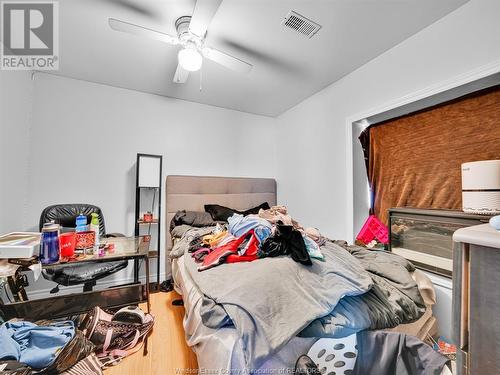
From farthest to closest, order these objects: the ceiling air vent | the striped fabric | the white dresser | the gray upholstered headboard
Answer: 1. the gray upholstered headboard
2. the ceiling air vent
3. the striped fabric
4. the white dresser

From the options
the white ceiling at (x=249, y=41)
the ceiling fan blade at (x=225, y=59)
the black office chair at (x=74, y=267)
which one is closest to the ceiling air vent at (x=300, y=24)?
the white ceiling at (x=249, y=41)

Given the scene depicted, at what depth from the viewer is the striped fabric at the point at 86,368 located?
101cm

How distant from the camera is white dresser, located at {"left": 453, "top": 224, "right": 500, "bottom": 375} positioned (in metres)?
0.54

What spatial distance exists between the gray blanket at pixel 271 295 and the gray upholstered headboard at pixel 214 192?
168 centimetres

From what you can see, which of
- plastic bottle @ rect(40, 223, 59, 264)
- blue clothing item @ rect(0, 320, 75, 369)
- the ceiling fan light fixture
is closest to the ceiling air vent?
the ceiling fan light fixture

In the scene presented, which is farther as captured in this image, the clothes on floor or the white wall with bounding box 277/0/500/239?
the white wall with bounding box 277/0/500/239

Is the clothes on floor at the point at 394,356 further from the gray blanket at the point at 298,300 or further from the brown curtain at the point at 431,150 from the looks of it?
the brown curtain at the point at 431,150

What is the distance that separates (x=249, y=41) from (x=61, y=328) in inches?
96.1

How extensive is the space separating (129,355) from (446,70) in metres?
2.99

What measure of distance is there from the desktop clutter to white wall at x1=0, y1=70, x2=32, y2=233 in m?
0.86

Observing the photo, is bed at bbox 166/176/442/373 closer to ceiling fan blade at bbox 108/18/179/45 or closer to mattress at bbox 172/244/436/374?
mattress at bbox 172/244/436/374

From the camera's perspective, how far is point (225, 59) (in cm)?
167

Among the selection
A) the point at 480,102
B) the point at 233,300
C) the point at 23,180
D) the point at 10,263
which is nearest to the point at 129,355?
the point at 10,263

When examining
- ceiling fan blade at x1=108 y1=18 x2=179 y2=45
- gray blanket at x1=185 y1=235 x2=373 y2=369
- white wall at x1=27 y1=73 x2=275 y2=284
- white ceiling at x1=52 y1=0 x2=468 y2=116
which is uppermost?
white ceiling at x1=52 y1=0 x2=468 y2=116
